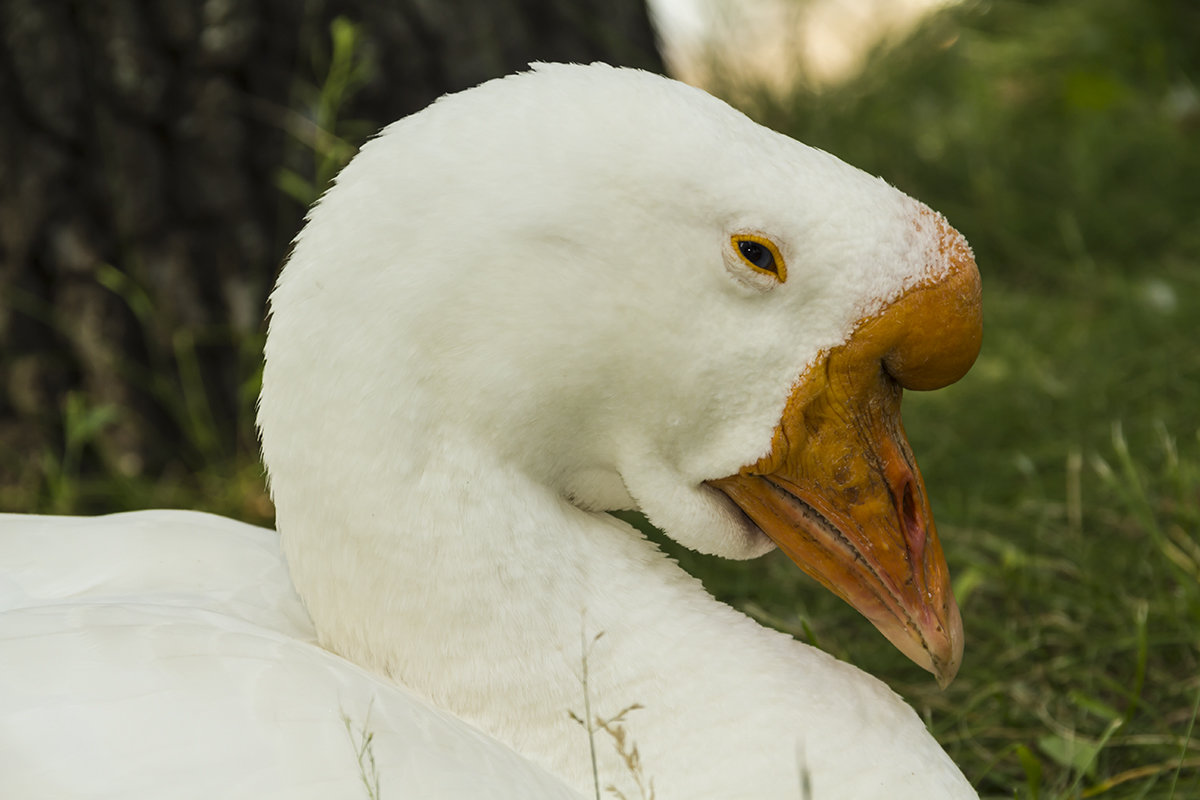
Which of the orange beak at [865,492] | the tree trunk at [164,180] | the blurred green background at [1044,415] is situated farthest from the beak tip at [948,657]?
the tree trunk at [164,180]

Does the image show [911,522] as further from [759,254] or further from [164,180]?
[164,180]

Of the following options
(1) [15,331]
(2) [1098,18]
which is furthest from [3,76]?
(2) [1098,18]

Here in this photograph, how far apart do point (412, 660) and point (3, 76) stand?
2310mm

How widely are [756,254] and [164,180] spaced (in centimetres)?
230

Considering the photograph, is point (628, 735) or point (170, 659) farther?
point (628, 735)

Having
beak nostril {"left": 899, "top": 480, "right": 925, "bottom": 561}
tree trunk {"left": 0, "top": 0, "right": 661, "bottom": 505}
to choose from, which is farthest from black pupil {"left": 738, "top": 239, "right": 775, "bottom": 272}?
tree trunk {"left": 0, "top": 0, "right": 661, "bottom": 505}

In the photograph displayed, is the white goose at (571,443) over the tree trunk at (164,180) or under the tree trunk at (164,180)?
over

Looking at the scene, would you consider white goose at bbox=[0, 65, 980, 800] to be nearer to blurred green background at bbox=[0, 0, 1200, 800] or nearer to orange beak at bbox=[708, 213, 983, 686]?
orange beak at bbox=[708, 213, 983, 686]

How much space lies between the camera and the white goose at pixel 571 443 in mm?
1717

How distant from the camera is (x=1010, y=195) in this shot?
4902mm

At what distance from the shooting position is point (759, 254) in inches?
68.4

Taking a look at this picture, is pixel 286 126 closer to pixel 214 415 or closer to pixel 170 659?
pixel 214 415

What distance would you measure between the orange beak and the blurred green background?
0.32 meters

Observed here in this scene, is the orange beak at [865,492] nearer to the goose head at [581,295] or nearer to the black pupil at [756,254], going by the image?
the goose head at [581,295]
